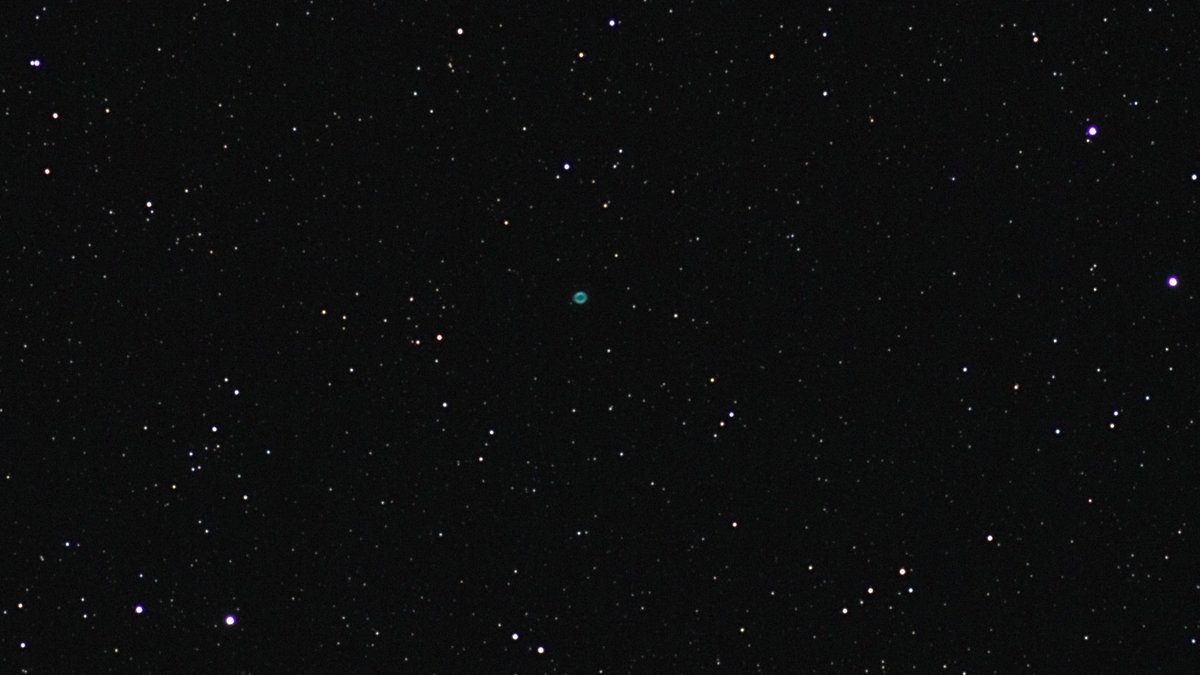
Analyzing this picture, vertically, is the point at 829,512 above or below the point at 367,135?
below

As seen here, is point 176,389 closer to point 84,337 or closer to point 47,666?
point 84,337

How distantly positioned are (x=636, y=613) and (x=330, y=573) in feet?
0.65

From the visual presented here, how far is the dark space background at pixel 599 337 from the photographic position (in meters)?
0.65

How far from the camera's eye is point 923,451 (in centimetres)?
67

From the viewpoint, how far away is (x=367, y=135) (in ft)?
2.16

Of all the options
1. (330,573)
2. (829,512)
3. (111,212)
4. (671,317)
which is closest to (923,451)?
(829,512)

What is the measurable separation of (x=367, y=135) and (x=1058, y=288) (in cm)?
43

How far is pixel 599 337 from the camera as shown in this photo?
671 mm

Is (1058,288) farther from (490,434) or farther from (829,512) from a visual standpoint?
(490,434)

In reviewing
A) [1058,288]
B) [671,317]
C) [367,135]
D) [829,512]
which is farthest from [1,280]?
[1058,288]

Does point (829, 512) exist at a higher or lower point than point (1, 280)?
lower

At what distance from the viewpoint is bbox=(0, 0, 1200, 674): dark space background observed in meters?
0.65

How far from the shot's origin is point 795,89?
2.15 feet

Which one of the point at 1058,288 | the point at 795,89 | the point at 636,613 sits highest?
the point at 795,89
